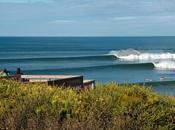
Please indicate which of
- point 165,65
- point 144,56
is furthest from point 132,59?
point 165,65

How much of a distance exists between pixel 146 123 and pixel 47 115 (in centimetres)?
148

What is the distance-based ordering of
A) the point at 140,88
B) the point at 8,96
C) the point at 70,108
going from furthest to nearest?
the point at 140,88 → the point at 8,96 → the point at 70,108

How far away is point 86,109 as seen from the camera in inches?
312

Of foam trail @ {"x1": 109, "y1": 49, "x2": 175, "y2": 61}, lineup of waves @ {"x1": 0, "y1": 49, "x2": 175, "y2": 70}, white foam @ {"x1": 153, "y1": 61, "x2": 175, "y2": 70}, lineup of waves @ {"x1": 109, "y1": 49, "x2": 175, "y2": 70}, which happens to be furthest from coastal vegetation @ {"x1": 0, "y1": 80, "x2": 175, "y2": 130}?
foam trail @ {"x1": 109, "y1": 49, "x2": 175, "y2": 61}

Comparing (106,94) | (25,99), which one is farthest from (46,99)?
(106,94)

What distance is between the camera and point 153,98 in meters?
8.80

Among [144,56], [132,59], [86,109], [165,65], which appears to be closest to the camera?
[86,109]

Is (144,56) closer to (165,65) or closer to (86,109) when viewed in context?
(165,65)

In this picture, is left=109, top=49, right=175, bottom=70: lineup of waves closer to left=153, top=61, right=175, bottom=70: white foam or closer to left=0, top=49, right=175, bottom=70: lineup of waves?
left=0, top=49, right=175, bottom=70: lineup of waves

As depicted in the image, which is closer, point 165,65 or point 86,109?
point 86,109

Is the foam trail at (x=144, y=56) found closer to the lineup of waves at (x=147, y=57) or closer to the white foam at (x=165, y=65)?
the lineup of waves at (x=147, y=57)

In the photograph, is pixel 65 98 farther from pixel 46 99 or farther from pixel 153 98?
pixel 153 98

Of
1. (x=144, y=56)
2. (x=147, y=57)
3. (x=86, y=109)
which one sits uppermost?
(x=144, y=56)

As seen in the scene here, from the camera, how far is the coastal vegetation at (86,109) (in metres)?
7.23
